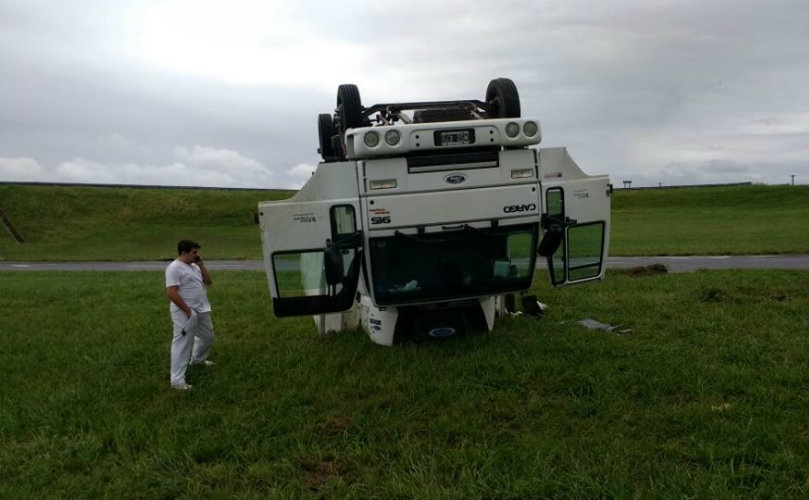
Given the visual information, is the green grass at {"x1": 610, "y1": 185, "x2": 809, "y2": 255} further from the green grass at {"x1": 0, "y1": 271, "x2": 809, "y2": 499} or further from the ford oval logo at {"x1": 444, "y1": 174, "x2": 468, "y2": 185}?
the ford oval logo at {"x1": 444, "y1": 174, "x2": 468, "y2": 185}

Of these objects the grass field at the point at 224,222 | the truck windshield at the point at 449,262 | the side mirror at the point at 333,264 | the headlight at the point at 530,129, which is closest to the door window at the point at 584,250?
the truck windshield at the point at 449,262

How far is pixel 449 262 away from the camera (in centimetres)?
800

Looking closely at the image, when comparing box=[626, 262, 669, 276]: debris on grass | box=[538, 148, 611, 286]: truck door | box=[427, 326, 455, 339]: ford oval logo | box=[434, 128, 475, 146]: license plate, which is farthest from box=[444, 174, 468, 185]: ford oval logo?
box=[626, 262, 669, 276]: debris on grass

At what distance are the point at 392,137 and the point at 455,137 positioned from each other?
→ 74cm

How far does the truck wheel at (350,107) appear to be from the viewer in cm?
871

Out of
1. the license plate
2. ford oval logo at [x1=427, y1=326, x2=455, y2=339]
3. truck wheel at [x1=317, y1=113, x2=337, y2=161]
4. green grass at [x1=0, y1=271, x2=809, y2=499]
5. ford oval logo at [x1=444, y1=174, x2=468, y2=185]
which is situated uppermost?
truck wheel at [x1=317, y1=113, x2=337, y2=161]

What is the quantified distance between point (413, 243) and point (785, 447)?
4.11m

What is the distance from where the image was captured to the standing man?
25.3 feet

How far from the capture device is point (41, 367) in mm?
9086

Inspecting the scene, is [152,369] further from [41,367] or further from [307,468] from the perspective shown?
[307,468]

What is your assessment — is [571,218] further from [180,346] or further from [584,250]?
[180,346]

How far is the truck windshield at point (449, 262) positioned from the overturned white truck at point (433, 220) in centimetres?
1

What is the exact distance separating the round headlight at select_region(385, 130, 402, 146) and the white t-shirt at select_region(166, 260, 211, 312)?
272 centimetres

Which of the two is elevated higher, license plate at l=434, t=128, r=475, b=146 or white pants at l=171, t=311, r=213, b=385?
license plate at l=434, t=128, r=475, b=146
